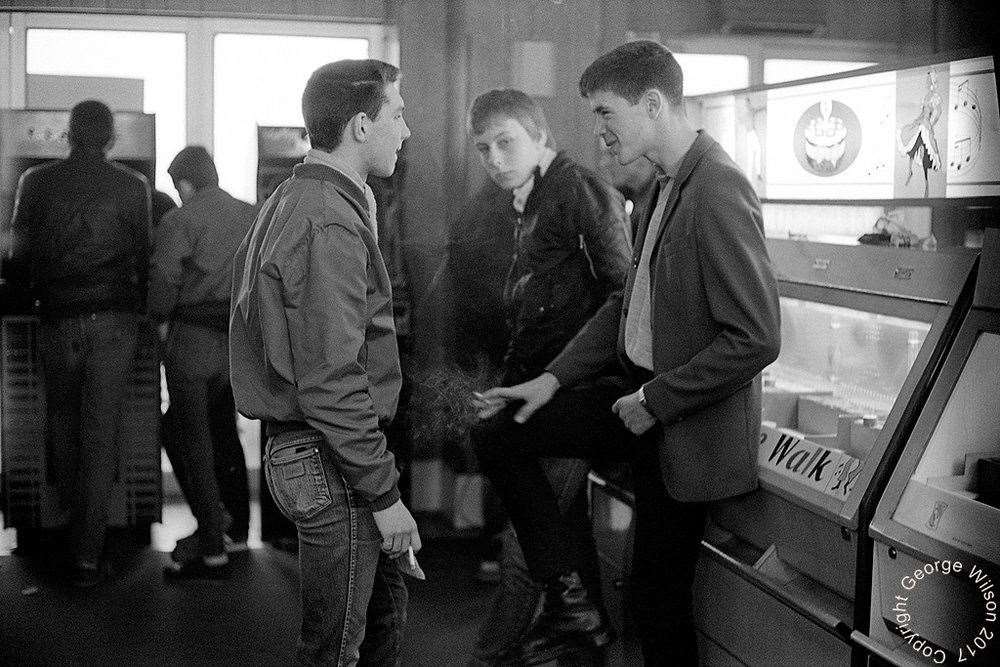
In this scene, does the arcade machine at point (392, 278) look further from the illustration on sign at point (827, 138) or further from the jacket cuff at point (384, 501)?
the jacket cuff at point (384, 501)

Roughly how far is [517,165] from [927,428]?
144cm

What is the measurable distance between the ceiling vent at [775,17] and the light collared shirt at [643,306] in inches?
42.0

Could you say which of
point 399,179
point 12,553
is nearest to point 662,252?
point 399,179

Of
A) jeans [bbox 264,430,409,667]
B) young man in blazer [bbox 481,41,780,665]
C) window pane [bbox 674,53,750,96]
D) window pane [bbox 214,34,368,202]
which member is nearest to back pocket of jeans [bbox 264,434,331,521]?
jeans [bbox 264,430,409,667]

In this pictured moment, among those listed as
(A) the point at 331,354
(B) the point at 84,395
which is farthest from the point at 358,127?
(B) the point at 84,395

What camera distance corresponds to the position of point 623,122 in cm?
246

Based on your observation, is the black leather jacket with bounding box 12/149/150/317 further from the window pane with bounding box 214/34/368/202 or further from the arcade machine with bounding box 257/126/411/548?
the arcade machine with bounding box 257/126/411/548

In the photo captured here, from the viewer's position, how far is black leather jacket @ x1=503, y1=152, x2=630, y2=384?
308 centimetres

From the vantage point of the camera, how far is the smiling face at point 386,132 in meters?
2.24

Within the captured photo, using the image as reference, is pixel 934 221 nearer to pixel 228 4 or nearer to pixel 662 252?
pixel 662 252

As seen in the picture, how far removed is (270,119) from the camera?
3189 mm

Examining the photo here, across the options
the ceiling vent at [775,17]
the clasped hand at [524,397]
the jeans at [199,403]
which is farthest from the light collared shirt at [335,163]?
the ceiling vent at [775,17]

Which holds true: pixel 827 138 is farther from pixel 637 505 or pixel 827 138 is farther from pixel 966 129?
pixel 637 505

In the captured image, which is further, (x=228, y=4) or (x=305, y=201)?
(x=228, y=4)
